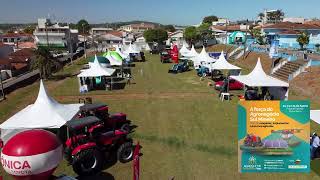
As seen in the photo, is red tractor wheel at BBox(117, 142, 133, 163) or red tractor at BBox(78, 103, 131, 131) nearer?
red tractor wheel at BBox(117, 142, 133, 163)

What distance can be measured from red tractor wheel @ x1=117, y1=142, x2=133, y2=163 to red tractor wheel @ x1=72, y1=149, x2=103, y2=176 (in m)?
0.83

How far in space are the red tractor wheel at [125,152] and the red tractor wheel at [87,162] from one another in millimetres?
835

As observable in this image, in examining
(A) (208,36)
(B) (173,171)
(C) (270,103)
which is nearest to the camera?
(C) (270,103)

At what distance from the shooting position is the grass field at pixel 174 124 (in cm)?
1112

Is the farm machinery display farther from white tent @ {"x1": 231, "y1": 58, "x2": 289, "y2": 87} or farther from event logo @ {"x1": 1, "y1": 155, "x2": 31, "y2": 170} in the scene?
white tent @ {"x1": 231, "y1": 58, "x2": 289, "y2": 87}

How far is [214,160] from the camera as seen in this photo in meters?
11.9

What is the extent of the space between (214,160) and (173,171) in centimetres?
181

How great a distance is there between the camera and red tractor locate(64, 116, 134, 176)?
10.6 meters

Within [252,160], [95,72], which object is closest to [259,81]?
[252,160]

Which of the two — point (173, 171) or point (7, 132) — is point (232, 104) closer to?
point (173, 171)

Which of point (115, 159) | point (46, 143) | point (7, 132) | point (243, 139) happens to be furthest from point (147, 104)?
point (46, 143)

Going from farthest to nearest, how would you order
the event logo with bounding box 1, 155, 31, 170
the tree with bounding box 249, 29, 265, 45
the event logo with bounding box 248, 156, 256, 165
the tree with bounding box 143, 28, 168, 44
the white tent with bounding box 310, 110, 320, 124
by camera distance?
the tree with bounding box 143, 28, 168, 44 < the tree with bounding box 249, 29, 265, 45 < the white tent with bounding box 310, 110, 320, 124 < the event logo with bounding box 248, 156, 256, 165 < the event logo with bounding box 1, 155, 31, 170

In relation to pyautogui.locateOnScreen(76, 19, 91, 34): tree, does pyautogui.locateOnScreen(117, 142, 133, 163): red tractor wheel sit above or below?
below

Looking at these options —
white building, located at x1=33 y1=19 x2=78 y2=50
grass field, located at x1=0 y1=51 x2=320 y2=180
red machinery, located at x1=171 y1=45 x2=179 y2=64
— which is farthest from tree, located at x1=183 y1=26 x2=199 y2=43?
grass field, located at x1=0 y1=51 x2=320 y2=180
